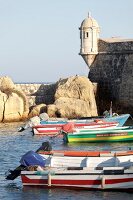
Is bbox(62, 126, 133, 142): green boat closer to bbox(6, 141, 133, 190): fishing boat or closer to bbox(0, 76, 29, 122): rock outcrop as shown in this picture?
bbox(6, 141, 133, 190): fishing boat

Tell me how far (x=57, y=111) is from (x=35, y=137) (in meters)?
10.9

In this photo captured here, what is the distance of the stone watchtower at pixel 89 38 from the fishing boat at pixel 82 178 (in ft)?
105

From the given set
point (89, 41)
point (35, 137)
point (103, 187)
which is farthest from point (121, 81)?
point (103, 187)

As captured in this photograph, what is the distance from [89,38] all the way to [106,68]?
3.17 metres

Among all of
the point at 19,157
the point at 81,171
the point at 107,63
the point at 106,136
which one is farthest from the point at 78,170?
the point at 107,63

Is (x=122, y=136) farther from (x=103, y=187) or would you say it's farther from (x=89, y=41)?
(x=89, y=41)

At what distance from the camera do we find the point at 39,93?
56031 millimetres

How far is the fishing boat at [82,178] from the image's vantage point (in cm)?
2106

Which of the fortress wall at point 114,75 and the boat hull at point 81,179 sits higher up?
the fortress wall at point 114,75

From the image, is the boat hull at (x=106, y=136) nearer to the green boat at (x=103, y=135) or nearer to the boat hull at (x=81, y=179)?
the green boat at (x=103, y=135)

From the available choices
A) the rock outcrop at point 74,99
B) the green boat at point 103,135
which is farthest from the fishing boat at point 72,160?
the rock outcrop at point 74,99

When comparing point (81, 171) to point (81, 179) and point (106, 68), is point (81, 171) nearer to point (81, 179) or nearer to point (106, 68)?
point (81, 179)

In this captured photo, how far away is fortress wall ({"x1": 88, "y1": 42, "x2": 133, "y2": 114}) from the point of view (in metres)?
50.9

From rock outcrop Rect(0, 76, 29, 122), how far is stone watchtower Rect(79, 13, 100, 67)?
7207 millimetres
